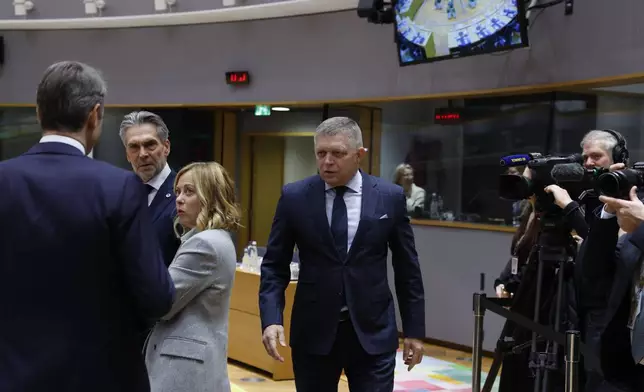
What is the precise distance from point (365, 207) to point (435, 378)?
3.32 m

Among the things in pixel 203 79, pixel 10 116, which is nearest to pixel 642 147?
pixel 203 79

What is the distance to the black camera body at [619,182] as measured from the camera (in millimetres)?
2671

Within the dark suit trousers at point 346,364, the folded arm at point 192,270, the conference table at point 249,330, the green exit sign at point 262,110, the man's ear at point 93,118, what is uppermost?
the green exit sign at point 262,110

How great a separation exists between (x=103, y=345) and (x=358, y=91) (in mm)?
6078

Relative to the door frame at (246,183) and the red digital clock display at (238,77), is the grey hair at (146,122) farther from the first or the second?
the door frame at (246,183)

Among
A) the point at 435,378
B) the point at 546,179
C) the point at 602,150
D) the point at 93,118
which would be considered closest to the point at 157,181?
the point at 93,118

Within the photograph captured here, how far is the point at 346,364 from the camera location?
3.04m

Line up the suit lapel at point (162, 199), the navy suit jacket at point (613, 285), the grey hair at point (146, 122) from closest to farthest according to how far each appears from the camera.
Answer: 1. the navy suit jacket at point (613, 285)
2. the suit lapel at point (162, 199)
3. the grey hair at point (146, 122)

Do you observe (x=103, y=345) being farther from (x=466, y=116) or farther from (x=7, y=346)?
(x=466, y=116)

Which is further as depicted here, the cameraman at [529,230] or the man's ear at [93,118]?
the cameraman at [529,230]

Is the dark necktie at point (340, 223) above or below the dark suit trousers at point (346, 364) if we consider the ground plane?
above

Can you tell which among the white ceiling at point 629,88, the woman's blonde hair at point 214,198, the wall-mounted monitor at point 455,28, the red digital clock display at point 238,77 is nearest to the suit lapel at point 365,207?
the woman's blonde hair at point 214,198

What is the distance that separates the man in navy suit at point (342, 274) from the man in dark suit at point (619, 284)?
0.66m

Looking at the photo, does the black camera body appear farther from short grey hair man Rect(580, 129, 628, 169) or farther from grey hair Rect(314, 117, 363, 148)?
short grey hair man Rect(580, 129, 628, 169)
